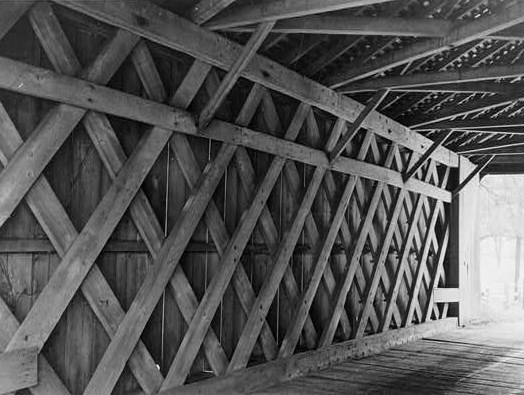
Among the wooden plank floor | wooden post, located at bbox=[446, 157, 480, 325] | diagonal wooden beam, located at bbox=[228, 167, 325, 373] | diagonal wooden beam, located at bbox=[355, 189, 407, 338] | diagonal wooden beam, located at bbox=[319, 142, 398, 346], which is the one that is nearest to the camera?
diagonal wooden beam, located at bbox=[228, 167, 325, 373]

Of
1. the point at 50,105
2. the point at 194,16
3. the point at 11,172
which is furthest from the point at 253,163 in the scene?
the point at 11,172

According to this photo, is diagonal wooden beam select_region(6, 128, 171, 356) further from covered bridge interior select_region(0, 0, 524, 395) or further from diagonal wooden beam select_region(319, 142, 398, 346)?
diagonal wooden beam select_region(319, 142, 398, 346)

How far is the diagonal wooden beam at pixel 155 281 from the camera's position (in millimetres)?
4551

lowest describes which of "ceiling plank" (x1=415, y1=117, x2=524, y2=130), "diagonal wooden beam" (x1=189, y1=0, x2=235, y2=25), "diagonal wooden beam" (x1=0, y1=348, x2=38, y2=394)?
"diagonal wooden beam" (x1=0, y1=348, x2=38, y2=394)

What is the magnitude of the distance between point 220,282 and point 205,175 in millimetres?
1046

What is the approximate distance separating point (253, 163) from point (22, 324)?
10.7 feet

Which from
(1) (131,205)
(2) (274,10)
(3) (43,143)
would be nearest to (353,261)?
(1) (131,205)

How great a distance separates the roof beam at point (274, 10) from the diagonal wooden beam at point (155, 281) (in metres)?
1.23

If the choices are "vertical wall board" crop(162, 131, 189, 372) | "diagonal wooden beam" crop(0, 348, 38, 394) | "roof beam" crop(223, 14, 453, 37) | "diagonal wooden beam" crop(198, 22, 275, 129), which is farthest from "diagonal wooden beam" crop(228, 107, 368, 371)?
"diagonal wooden beam" crop(0, 348, 38, 394)

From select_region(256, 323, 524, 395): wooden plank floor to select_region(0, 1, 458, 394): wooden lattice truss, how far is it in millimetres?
491

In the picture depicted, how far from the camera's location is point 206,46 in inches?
214

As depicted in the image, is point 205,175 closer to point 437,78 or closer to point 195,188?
point 195,188

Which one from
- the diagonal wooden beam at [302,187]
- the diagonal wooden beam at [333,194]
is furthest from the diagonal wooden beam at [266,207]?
the diagonal wooden beam at [333,194]

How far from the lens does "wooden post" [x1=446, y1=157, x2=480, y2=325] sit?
481 inches
